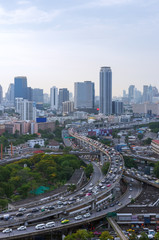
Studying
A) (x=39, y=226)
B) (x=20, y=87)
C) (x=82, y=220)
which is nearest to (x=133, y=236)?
(x=82, y=220)

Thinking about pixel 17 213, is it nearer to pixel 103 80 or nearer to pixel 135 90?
pixel 103 80

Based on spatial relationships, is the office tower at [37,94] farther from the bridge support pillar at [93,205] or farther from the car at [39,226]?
the car at [39,226]

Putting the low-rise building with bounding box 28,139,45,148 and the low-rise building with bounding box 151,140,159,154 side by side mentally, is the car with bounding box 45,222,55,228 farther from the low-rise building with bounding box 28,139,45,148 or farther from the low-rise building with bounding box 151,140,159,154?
the low-rise building with bounding box 28,139,45,148

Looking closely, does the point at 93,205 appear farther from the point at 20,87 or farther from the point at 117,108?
the point at 20,87

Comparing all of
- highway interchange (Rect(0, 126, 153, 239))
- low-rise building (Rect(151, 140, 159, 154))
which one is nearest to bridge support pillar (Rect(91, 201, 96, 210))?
highway interchange (Rect(0, 126, 153, 239))

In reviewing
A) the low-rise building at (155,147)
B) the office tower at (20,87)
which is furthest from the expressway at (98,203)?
the office tower at (20,87)
